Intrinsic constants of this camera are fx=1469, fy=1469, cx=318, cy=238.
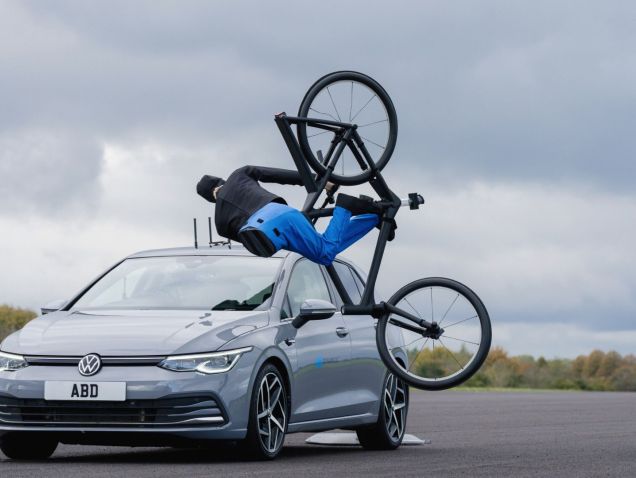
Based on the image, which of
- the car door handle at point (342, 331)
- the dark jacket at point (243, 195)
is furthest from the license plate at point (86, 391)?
the car door handle at point (342, 331)

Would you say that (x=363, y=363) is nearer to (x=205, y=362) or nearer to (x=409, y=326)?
(x=409, y=326)

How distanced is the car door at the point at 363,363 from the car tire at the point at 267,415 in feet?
5.24

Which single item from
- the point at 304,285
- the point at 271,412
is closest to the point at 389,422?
the point at 304,285

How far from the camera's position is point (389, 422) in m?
14.7

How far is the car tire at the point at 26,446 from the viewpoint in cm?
1205

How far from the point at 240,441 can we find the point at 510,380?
31930 mm

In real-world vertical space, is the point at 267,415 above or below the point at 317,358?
below

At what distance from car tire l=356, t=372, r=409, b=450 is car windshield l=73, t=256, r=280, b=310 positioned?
2205 mm

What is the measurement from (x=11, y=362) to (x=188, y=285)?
5.94 ft

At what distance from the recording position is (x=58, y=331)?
39.3 ft

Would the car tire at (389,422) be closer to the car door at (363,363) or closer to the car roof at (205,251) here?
the car door at (363,363)

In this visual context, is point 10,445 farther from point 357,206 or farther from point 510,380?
point 510,380

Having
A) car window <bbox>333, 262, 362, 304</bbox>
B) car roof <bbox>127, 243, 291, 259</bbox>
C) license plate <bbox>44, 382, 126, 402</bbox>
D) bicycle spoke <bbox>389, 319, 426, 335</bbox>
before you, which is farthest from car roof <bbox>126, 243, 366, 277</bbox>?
license plate <bbox>44, 382, 126, 402</bbox>

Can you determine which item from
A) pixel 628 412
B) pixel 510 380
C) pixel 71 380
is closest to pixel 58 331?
pixel 71 380
